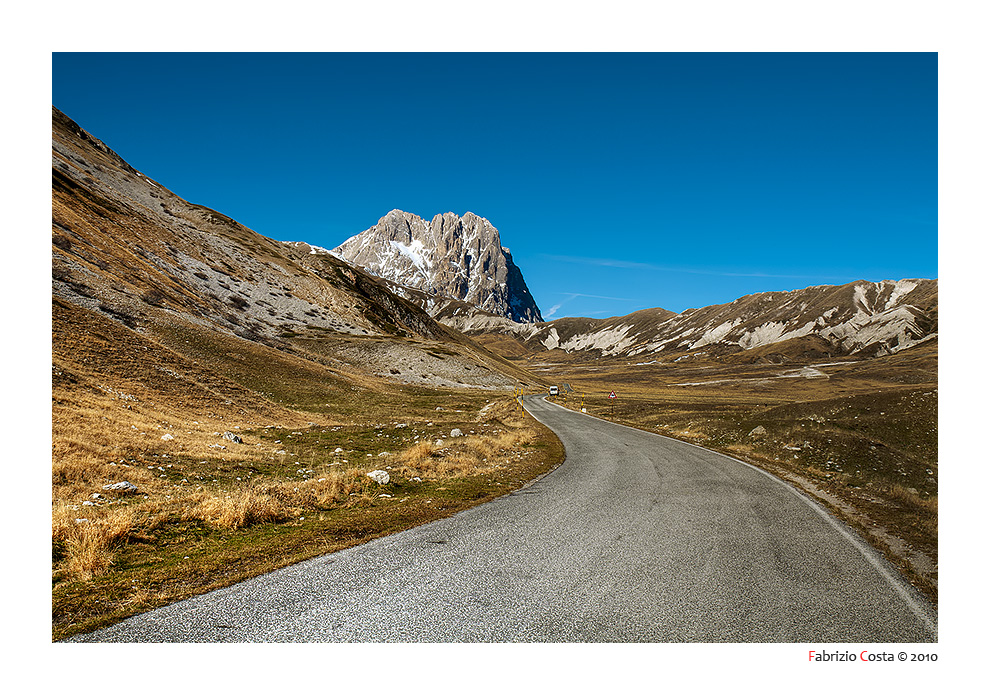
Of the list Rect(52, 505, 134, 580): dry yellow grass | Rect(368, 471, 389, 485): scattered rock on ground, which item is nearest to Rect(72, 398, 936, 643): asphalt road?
Rect(52, 505, 134, 580): dry yellow grass

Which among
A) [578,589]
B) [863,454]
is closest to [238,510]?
[578,589]

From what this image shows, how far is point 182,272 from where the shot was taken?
265 feet

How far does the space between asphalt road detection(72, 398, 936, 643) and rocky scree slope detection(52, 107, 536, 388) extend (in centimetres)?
3593

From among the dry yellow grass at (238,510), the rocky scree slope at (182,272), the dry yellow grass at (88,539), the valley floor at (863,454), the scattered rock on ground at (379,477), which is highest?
the rocky scree slope at (182,272)

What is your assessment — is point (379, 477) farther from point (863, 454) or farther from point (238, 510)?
point (863, 454)

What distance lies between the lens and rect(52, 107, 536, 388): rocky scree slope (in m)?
51.2

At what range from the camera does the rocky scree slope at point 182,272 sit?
168 ft

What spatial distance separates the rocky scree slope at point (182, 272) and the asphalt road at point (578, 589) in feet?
118

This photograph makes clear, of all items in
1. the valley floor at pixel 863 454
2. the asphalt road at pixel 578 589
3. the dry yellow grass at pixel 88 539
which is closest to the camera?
the asphalt road at pixel 578 589

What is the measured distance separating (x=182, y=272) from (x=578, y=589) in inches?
3646

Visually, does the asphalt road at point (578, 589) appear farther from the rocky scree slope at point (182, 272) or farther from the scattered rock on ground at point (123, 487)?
the rocky scree slope at point (182, 272)

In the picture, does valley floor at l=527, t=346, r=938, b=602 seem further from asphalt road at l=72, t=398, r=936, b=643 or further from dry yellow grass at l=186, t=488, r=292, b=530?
dry yellow grass at l=186, t=488, r=292, b=530

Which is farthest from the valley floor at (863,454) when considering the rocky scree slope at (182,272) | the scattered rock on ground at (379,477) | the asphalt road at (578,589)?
the rocky scree slope at (182,272)
